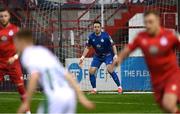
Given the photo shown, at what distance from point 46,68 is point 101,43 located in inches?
528

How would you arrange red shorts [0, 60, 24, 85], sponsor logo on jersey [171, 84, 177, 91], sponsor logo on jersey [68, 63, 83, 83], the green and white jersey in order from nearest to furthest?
the green and white jersey, sponsor logo on jersey [171, 84, 177, 91], red shorts [0, 60, 24, 85], sponsor logo on jersey [68, 63, 83, 83]

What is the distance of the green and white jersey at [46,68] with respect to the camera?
29.4 ft

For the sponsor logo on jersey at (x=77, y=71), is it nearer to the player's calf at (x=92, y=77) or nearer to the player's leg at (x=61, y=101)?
the player's calf at (x=92, y=77)

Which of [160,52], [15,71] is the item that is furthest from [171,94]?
[15,71]

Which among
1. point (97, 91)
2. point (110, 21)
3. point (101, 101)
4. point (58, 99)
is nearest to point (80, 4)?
point (110, 21)

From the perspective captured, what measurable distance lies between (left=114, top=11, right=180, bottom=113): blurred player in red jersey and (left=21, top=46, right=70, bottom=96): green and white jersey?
7.25ft

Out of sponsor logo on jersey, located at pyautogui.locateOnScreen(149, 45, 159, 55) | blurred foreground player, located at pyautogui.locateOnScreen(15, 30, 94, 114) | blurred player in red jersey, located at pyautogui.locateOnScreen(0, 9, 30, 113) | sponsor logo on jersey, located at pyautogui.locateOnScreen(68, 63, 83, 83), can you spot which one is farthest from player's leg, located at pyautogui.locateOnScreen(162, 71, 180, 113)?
sponsor logo on jersey, located at pyautogui.locateOnScreen(68, 63, 83, 83)

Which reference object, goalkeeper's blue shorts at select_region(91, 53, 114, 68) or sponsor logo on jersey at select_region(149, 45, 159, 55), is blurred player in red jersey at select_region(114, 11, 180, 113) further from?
goalkeeper's blue shorts at select_region(91, 53, 114, 68)

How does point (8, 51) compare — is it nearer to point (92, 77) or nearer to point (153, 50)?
point (153, 50)

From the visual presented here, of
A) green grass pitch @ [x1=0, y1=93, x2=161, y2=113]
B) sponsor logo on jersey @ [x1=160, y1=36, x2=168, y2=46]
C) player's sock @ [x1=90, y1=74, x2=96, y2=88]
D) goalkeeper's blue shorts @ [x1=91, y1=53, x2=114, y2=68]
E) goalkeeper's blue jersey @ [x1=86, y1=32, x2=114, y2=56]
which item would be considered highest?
sponsor logo on jersey @ [x1=160, y1=36, x2=168, y2=46]

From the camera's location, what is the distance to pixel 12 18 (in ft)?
95.8

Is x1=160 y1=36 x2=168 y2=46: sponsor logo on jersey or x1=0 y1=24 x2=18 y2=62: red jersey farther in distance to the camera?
x1=0 y1=24 x2=18 y2=62: red jersey

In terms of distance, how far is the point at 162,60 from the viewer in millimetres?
10953

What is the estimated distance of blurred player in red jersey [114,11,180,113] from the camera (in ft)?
35.6
